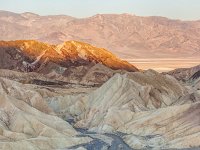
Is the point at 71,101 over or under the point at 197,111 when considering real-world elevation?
under

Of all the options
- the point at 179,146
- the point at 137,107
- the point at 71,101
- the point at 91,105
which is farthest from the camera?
the point at 71,101

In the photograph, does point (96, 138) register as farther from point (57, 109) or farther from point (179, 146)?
point (57, 109)

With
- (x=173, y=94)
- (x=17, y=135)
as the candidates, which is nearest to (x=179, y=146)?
(x=17, y=135)

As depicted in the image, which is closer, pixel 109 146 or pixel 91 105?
pixel 109 146

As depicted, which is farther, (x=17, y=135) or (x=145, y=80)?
(x=145, y=80)

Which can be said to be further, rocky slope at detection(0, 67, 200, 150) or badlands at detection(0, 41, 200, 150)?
rocky slope at detection(0, 67, 200, 150)

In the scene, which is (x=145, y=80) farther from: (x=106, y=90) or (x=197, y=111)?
(x=197, y=111)

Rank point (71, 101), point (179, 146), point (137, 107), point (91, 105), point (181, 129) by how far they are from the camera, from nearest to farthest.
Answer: point (179, 146) < point (181, 129) < point (137, 107) < point (91, 105) < point (71, 101)

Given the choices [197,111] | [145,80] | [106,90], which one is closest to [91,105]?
[106,90]

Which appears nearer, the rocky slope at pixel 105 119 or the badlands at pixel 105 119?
the badlands at pixel 105 119
